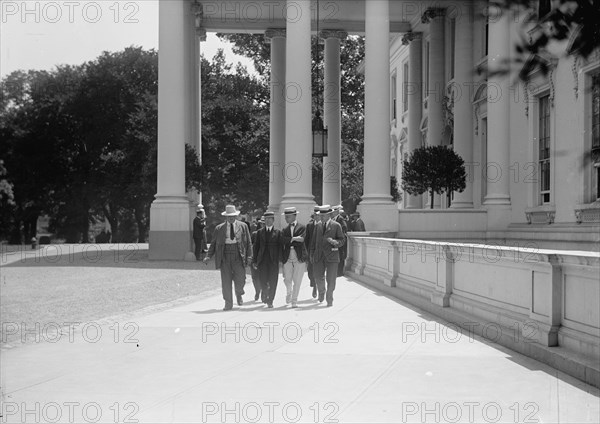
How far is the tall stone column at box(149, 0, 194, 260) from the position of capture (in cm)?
2802

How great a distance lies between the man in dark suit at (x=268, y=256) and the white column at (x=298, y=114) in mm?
10661

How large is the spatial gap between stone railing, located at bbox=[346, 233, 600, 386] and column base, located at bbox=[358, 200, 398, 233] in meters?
10.6

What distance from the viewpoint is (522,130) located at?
25.1 metres

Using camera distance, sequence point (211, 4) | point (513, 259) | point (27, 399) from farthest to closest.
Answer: point (211, 4), point (513, 259), point (27, 399)

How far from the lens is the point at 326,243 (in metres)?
15.3

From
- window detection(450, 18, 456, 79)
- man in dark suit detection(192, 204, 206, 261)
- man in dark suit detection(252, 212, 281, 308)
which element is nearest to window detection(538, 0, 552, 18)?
man in dark suit detection(252, 212, 281, 308)

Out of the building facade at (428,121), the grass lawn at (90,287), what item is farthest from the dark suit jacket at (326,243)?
the building facade at (428,121)

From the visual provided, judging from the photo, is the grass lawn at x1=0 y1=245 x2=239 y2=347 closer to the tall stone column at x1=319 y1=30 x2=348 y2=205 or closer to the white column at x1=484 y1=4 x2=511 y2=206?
the white column at x1=484 y1=4 x2=511 y2=206

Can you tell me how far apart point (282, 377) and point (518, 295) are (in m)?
3.44

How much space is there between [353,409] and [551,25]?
14.4 feet

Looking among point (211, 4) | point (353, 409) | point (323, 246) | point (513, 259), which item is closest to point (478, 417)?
point (353, 409)

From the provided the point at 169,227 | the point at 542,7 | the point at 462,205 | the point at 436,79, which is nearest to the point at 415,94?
the point at 436,79

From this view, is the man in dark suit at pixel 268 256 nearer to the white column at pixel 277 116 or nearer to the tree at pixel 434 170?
the tree at pixel 434 170

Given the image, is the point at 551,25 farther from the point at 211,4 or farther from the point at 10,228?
the point at 10,228
